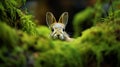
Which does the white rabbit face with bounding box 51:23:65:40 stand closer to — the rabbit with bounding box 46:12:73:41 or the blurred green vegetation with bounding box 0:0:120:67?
the rabbit with bounding box 46:12:73:41

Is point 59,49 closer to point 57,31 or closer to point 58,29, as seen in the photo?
point 57,31

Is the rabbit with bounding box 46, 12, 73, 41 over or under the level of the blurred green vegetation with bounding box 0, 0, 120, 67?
over

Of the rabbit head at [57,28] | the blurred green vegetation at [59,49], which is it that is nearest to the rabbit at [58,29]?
the rabbit head at [57,28]

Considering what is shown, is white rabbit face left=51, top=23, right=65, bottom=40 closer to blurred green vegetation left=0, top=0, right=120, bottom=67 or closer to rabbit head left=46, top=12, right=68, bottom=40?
rabbit head left=46, top=12, right=68, bottom=40

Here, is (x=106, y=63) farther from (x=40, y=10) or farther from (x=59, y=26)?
(x=40, y=10)

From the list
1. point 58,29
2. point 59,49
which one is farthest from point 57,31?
point 59,49

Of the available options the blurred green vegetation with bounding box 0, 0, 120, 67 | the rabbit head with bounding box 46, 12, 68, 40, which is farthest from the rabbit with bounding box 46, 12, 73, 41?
the blurred green vegetation with bounding box 0, 0, 120, 67

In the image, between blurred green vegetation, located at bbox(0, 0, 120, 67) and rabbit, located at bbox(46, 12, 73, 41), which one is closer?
blurred green vegetation, located at bbox(0, 0, 120, 67)

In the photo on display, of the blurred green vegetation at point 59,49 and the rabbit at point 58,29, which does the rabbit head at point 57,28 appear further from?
the blurred green vegetation at point 59,49

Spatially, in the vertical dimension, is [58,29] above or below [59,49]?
above
